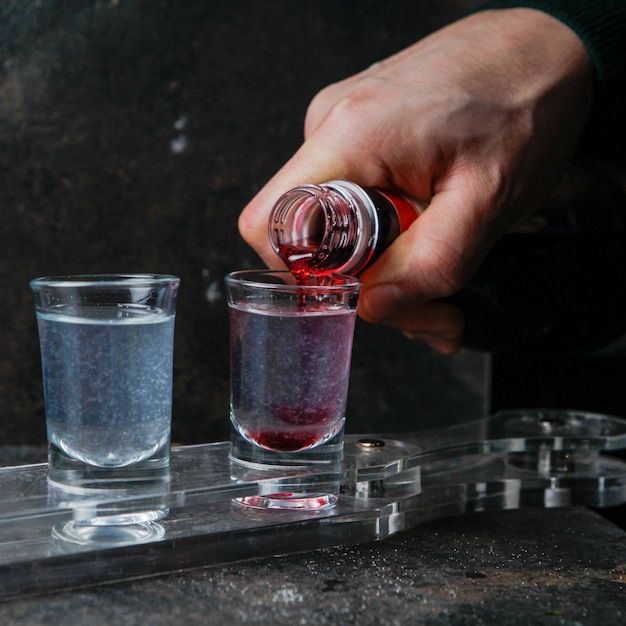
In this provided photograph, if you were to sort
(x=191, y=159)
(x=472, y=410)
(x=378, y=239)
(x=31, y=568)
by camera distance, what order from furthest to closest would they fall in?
1. (x=472, y=410)
2. (x=191, y=159)
3. (x=378, y=239)
4. (x=31, y=568)

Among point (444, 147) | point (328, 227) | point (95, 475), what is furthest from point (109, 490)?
point (444, 147)

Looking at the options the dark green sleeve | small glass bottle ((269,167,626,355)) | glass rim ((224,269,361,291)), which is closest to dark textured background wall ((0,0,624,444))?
small glass bottle ((269,167,626,355))

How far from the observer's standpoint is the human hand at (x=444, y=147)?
0.77 meters

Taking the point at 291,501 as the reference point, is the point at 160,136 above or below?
above

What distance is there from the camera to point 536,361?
4.17 feet

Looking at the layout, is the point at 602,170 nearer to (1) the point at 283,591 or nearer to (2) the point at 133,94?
(2) the point at 133,94

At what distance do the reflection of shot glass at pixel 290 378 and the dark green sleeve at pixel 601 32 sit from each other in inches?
17.9

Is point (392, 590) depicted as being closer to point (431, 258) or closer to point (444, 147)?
point (431, 258)

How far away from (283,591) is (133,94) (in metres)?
0.81

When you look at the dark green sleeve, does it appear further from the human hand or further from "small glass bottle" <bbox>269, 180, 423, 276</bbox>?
"small glass bottle" <bbox>269, 180, 423, 276</bbox>

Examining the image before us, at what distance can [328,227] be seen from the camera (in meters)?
0.68

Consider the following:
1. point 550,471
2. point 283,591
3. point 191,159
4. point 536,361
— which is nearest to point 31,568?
point 283,591

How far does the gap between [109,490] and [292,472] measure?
0.43 feet

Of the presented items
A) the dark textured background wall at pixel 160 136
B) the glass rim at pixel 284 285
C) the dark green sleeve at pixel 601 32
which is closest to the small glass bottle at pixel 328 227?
the glass rim at pixel 284 285
